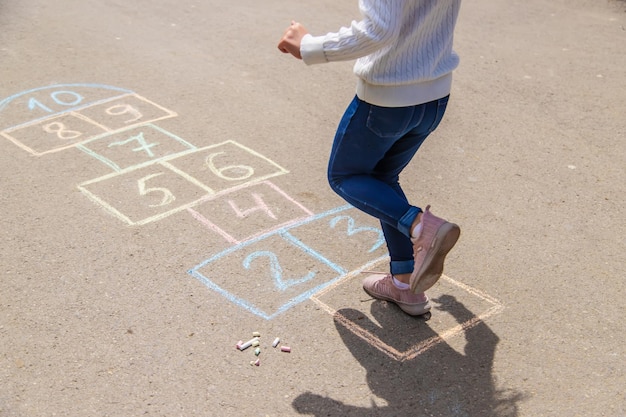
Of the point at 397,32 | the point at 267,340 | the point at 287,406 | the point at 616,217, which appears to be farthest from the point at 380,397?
the point at 616,217

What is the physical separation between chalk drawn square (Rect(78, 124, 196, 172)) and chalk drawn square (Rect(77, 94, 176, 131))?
0.12m

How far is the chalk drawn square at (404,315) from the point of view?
9.99 feet

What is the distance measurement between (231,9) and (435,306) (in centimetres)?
516

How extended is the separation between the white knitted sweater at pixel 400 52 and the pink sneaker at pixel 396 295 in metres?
0.87

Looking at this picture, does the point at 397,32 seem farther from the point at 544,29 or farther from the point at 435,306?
the point at 544,29

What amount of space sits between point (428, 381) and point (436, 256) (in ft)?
1.62

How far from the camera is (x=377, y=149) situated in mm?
2830

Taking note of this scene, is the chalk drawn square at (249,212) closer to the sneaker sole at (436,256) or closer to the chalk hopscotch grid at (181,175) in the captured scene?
the chalk hopscotch grid at (181,175)

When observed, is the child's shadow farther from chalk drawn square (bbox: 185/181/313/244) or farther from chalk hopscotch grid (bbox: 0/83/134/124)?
chalk hopscotch grid (bbox: 0/83/134/124)

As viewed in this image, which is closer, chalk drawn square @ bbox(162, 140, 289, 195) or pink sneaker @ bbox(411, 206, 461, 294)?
pink sneaker @ bbox(411, 206, 461, 294)

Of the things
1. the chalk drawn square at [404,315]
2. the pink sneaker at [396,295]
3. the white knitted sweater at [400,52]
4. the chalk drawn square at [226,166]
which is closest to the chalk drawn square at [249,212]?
the chalk drawn square at [226,166]

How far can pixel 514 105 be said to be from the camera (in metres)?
5.64

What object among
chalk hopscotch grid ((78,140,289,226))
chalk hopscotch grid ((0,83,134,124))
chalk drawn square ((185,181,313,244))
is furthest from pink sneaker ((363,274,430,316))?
chalk hopscotch grid ((0,83,134,124))

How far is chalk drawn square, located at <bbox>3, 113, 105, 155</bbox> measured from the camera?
4535mm
